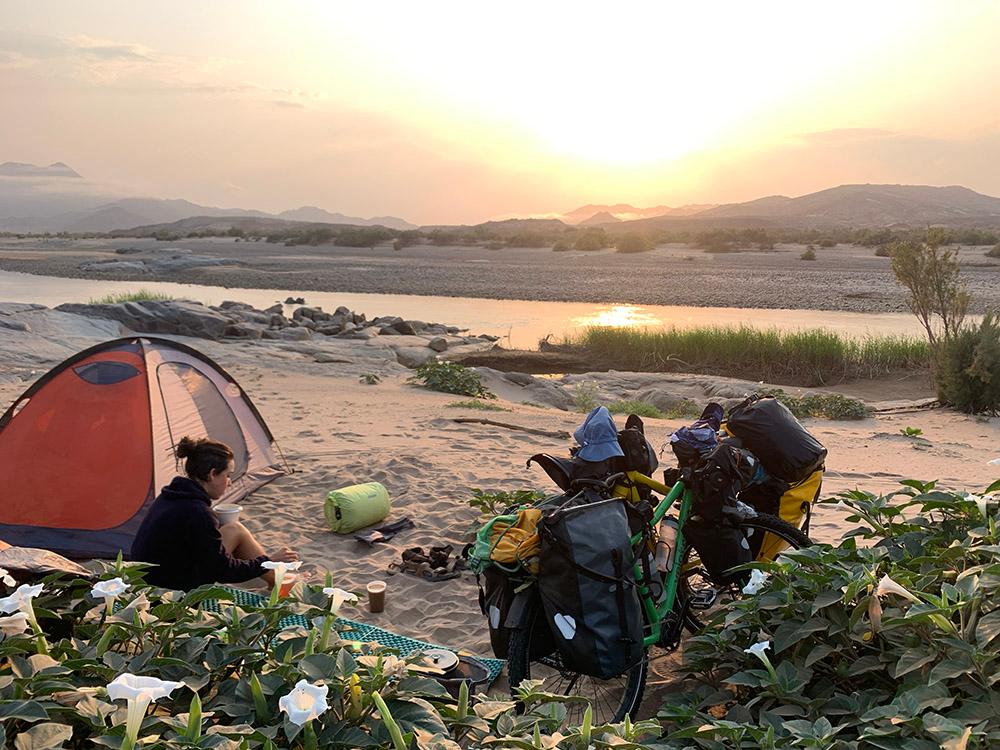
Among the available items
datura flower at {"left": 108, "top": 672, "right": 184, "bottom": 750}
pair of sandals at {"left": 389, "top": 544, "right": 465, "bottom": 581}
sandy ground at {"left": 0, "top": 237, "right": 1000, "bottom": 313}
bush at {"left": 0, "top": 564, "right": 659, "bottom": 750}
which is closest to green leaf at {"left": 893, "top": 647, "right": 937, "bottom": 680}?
bush at {"left": 0, "top": 564, "right": 659, "bottom": 750}

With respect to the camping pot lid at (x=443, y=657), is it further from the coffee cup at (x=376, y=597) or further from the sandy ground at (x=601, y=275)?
the sandy ground at (x=601, y=275)

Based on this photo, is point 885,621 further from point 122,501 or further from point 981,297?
point 981,297

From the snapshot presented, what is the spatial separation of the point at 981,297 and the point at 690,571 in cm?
2500

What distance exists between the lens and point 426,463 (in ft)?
24.9

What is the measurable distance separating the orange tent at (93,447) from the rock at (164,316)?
11.0m

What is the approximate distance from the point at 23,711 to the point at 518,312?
2310 cm

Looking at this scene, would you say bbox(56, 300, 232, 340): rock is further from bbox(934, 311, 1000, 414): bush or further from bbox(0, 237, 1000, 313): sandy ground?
bbox(934, 311, 1000, 414): bush

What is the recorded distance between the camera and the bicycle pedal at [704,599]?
4.36 meters

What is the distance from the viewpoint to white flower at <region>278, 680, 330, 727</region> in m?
1.78

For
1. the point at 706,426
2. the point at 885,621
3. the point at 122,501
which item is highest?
the point at 706,426

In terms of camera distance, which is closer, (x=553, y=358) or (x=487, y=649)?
(x=487, y=649)

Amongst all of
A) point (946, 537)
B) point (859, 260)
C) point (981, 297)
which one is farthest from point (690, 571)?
point (859, 260)

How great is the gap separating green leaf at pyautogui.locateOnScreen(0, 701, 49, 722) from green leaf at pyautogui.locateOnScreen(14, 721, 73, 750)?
3 centimetres

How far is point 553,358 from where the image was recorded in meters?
16.4
